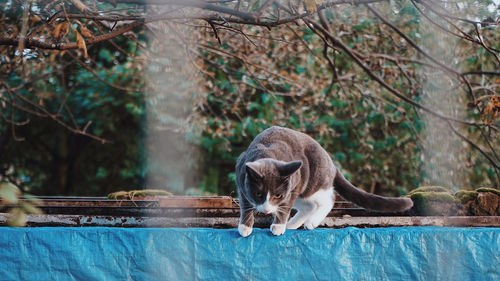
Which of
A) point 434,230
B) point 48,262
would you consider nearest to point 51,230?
point 48,262

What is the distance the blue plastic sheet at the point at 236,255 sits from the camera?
196 centimetres

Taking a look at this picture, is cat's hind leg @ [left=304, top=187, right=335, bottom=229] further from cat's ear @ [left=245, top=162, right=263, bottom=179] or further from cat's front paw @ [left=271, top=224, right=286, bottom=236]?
cat's ear @ [left=245, top=162, right=263, bottom=179]

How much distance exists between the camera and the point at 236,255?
1982mm

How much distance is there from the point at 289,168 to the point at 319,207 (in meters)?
0.38

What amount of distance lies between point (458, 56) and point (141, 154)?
503 cm

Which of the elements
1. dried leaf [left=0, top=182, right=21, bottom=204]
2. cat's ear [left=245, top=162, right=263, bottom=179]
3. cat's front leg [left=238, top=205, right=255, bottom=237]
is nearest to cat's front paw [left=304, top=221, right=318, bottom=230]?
cat's front leg [left=238, top=205, right=255, bottom=237]

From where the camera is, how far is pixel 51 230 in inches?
78.2

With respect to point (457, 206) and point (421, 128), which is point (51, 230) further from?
point (421, 128)

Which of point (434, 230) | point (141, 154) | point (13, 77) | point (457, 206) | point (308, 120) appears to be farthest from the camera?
point (141, 154)

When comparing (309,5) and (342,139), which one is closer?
(309,5)

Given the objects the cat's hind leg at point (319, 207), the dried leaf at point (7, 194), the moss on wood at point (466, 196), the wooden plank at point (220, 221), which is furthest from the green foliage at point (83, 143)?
the dried leaf at point (7, 194)

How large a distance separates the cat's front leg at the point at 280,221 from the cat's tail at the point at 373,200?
40 cm

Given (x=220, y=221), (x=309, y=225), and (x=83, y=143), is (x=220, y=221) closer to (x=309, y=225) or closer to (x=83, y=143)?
(x=309, y=225)

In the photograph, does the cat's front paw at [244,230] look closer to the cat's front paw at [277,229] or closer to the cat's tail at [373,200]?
the cat's front paw at [277,229]
